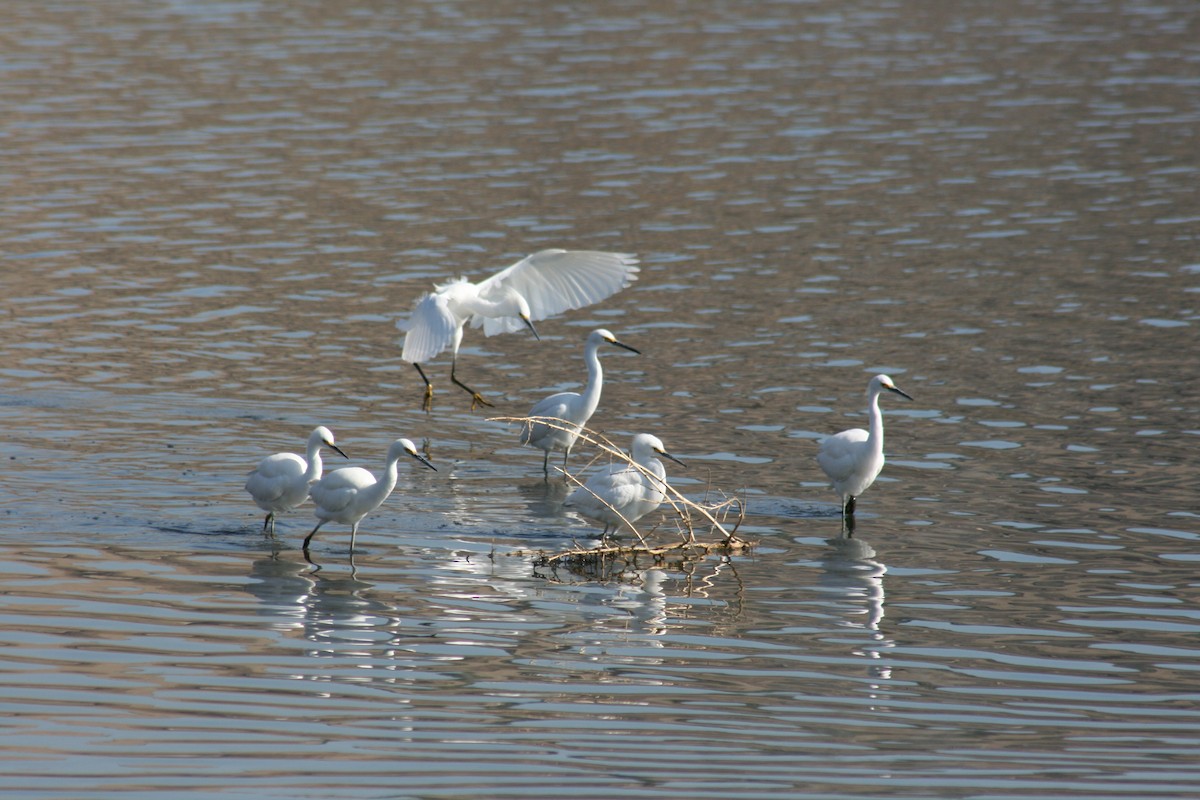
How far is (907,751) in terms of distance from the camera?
7086mm

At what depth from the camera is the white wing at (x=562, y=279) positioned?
582 inches

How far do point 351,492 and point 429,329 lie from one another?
3.70 meters

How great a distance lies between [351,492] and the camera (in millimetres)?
10672

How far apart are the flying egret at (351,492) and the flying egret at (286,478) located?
0.12m

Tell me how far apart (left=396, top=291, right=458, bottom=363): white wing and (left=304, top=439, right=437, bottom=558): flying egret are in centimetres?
318

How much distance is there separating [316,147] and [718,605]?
19.2 metres

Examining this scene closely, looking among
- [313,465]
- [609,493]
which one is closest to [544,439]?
[609,493]

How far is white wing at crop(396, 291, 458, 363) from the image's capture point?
14.0m

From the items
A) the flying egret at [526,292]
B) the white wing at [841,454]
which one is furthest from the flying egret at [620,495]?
the flying egret at [526,292]

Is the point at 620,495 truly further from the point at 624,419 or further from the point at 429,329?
the point at 429,329

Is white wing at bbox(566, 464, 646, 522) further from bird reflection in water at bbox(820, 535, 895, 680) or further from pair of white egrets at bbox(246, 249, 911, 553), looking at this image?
bird reflection in water at bbox(820, 535, 895, 680)

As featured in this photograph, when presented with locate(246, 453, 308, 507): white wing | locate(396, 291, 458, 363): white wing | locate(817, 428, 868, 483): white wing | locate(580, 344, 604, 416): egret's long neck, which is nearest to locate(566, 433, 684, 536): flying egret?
locate(817, 428, 868, 483): white wing

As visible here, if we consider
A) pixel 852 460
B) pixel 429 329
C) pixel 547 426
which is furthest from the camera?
pixel 429 329

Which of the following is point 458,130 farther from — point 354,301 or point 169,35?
point 169,35
